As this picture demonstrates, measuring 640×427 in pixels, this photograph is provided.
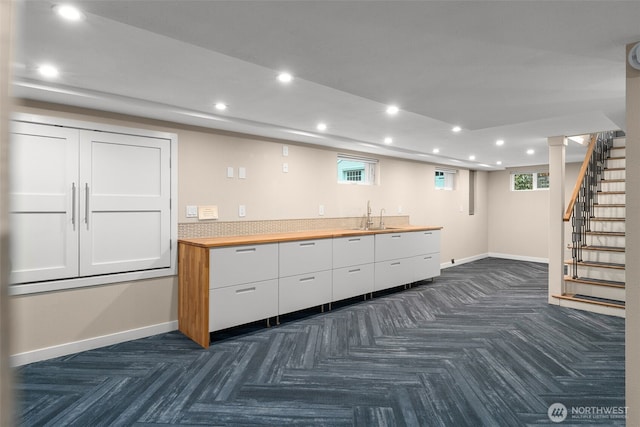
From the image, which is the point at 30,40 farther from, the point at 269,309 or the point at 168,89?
the point at 269,309

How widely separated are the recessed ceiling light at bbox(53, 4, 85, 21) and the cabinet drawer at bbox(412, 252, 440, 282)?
4.81 metres

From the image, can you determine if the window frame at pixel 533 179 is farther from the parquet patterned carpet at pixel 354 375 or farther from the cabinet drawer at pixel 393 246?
the parquet patterned carpet at pixel 354 375

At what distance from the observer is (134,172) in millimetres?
3299

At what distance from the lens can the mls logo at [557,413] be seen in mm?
2064

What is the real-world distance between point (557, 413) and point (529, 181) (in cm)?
697

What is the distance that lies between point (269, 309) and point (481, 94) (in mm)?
2763

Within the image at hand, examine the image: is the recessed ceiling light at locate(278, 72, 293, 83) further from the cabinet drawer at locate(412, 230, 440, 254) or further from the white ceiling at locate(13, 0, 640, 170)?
the cabinet drawer at locate(412, 230, 440, 254)

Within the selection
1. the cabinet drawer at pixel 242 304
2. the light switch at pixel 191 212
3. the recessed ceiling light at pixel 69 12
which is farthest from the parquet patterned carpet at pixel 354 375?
the recessed ceiling light at pixel 69 12

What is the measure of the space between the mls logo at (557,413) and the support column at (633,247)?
0.30m

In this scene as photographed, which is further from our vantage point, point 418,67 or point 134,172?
point 134,172

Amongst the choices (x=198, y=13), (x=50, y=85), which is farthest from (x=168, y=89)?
(x=198, y=13)

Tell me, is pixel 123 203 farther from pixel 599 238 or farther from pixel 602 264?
pixel 599 238

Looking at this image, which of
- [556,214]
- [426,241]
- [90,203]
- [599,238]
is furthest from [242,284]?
[599,238]

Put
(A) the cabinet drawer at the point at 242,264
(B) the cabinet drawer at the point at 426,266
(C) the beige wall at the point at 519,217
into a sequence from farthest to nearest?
1. (C) the beige wall at the point at 519,217
2. (B) the cabinet drawer at the point at 426,266
3. (A) the cabinet drawer at the point at 242,264
